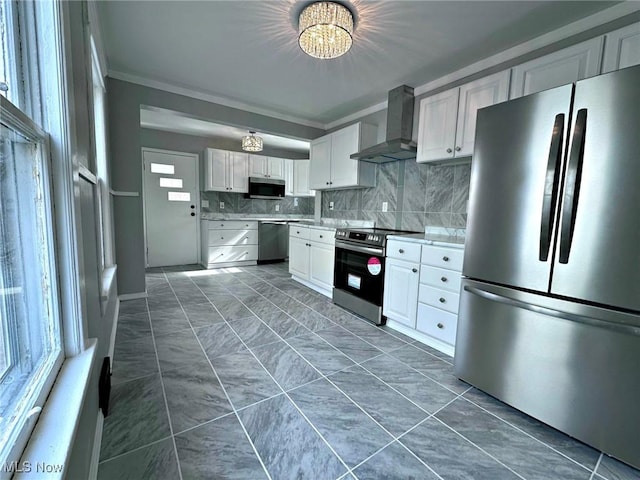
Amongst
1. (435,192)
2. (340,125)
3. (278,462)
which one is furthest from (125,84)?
(278,462)

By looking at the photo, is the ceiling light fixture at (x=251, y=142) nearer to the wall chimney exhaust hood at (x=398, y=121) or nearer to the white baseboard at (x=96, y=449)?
the wall chimney exhaust hood at (x=398, y=121)

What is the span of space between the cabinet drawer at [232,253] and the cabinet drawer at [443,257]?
3.65m

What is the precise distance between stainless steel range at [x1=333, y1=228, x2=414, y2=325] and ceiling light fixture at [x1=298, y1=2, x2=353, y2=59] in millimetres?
1538

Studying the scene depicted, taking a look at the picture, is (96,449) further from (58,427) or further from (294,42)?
(294,42)

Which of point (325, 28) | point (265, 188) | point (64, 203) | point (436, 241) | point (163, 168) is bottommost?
point (436, 241)

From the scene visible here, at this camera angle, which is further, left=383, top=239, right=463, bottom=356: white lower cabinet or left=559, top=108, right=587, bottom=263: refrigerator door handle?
left=383, top=239, right=463, bottom=356: white lower cabinet

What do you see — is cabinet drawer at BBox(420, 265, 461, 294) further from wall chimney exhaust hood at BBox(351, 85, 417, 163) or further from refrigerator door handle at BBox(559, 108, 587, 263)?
wall chimney exhaust hood at BBox(351, 85, 417, 163)

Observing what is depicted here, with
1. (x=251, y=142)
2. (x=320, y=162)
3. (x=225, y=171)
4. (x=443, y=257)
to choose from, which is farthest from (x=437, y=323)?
(x=225, y=171)

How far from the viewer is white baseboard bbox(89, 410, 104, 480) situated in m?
1.07

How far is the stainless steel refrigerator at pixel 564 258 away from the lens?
119 cm

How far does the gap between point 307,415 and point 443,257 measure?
1410 millimetres

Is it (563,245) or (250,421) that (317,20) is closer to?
(563,245)

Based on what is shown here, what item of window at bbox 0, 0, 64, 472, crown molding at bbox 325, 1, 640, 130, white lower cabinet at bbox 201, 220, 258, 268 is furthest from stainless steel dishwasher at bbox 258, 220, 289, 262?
window at bbox 0, 0, 64, 472

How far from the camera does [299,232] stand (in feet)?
13.3
